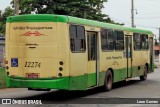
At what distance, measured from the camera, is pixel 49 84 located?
47.8 feet

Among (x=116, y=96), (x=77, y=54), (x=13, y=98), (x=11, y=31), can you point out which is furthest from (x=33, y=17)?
(x=116, y=96)

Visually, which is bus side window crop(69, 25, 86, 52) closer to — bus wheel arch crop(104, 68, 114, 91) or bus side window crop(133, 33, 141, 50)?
bus wheel arch crop(104, 68, 114, 91)

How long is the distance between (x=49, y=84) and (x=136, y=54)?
9.43m

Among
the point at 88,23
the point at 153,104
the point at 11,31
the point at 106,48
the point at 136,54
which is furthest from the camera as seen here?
the point at 136,54

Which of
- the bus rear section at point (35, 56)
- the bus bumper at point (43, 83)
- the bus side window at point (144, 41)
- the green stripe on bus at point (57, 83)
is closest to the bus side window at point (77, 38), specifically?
the bus rear section at point (35, 56)

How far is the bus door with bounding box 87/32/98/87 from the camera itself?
16.6m

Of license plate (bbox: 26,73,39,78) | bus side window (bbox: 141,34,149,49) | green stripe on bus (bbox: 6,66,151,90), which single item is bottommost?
green stripe on bus (bbox: 6,66,151,90)

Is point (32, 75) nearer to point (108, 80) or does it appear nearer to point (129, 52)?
point (108, 80)

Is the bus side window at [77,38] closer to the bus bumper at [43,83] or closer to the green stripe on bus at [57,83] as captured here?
the green stripe on bus at [57,83]

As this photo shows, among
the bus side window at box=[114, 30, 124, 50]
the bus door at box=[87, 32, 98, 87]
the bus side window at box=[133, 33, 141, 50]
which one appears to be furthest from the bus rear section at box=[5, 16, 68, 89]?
the bus side window at box=[133, 33, 141, 50]

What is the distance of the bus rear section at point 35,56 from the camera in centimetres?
1465

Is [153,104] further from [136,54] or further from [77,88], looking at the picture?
[136,54]

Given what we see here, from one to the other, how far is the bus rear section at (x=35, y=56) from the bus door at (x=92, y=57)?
2.13 meters

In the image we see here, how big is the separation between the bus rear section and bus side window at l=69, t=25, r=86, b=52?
60cm
